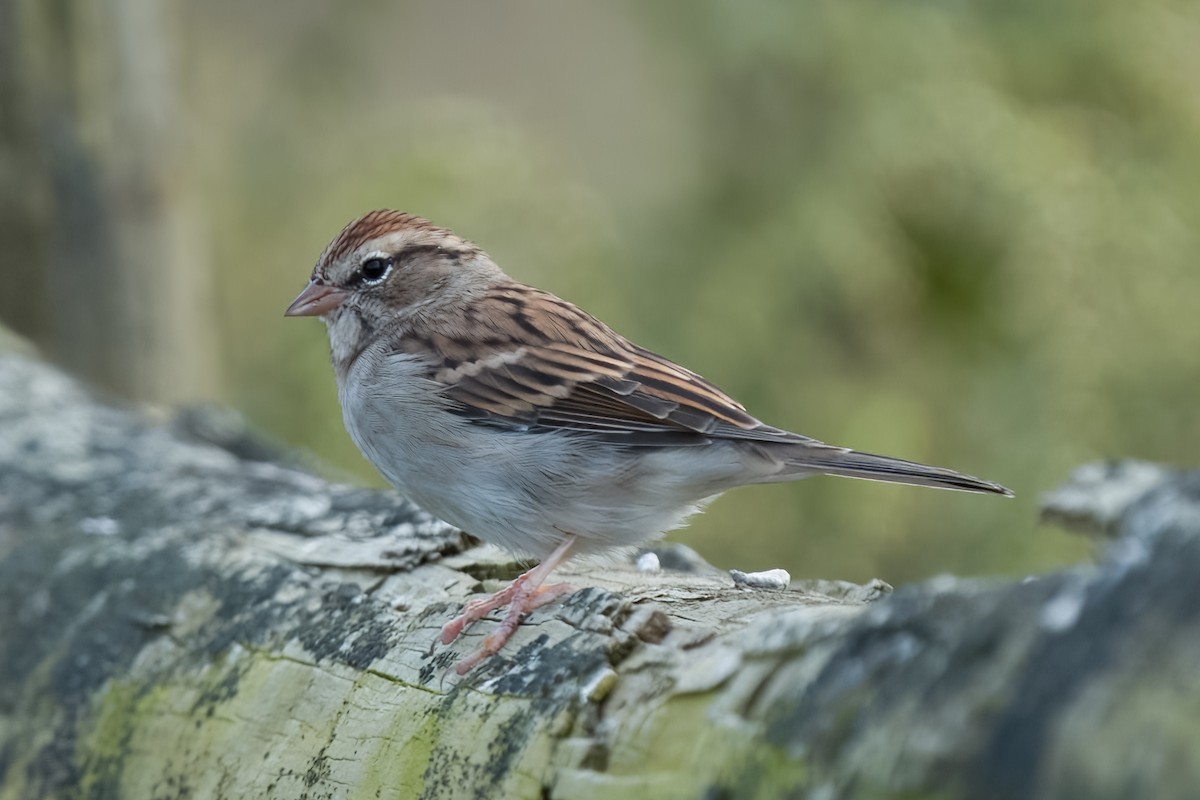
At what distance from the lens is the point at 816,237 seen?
4.85 meters

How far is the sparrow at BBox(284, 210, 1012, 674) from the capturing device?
249cm

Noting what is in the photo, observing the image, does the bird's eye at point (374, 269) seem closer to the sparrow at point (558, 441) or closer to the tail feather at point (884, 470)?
the sparrow at point (558, 441)

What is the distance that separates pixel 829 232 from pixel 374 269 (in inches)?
88.6

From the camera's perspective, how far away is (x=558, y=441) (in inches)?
100

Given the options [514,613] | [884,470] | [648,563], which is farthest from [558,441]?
[884,470]

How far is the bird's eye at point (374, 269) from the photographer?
305 centimetres

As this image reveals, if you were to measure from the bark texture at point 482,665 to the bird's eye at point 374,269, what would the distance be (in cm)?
50

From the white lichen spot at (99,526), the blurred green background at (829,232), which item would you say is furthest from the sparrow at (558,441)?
the blurred green background at (829,232)

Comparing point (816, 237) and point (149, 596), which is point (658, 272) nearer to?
point (816, 237)

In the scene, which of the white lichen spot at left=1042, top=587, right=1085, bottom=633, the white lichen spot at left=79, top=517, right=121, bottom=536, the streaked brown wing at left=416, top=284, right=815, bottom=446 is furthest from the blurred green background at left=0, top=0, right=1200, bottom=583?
the white lichen spot at left=1042, top=587, right=1085, bottom=633

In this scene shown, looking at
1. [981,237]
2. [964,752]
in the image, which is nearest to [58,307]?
[981,237]

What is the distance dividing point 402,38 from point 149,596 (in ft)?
18.3

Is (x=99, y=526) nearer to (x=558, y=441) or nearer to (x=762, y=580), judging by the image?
(x=558, y=441)

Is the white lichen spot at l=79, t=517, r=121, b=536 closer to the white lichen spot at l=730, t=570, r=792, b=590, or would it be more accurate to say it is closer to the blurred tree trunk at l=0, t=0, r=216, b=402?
the white lichen spot at l=730, t=570, r=792, b=590
